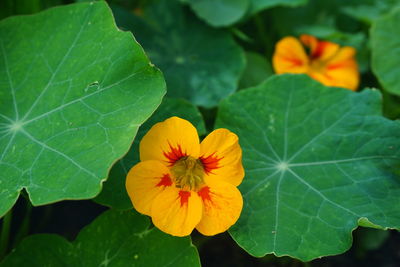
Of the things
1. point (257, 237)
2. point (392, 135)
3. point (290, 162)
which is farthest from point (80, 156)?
point (392, 135)

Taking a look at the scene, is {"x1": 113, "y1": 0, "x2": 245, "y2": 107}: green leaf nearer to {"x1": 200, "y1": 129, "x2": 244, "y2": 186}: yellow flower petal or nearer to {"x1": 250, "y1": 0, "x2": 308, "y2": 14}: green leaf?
{"x1": 250, "y1": 0, "x2": 308, "y2": 14}: green leaf

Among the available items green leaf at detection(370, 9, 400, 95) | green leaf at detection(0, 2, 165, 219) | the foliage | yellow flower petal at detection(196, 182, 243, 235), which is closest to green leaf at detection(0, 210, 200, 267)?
the foliage

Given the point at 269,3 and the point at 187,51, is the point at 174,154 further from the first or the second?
the point at 269,3

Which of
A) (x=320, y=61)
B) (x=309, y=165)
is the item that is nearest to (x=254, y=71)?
(x=320, y=61)

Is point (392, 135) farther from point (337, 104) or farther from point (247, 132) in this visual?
point (247, 132)

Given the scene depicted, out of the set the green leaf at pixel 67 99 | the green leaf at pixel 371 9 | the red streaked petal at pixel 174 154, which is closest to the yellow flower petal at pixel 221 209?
the red streaked petal at pixel 174 154

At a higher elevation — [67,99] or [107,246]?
[67,99]

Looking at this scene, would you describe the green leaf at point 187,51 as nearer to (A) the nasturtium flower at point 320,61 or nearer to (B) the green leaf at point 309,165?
(A) the nasturtium flower at point 320,61

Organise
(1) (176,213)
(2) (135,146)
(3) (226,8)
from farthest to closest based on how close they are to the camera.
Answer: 1. (3) (226,8)
2. (2) (135,146)
3. (1) (176,213)
